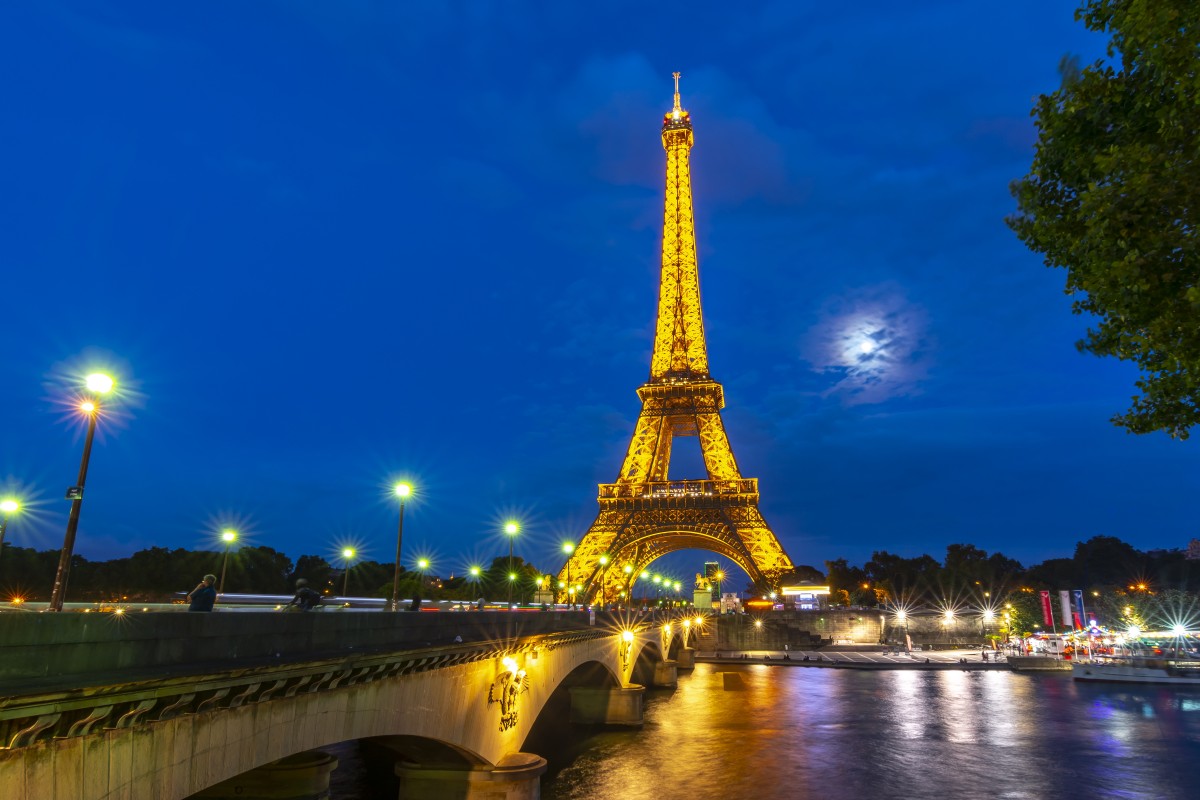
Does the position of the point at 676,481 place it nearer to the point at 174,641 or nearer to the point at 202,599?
the point at 202,599

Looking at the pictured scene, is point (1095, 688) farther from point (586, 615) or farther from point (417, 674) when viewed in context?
point (417, 674)

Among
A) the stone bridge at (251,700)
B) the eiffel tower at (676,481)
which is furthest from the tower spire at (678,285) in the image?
the stone bridge at (251,700)

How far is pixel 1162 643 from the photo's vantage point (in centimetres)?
8688

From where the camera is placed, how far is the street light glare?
11242 millimetres

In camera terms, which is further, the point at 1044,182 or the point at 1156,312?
the point at 1044,182

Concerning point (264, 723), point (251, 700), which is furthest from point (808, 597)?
point (251, 700)

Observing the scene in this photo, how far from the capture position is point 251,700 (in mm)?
10414

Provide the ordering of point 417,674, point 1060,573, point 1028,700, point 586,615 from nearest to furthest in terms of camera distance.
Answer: point 417,674 < point 586,615 < point 1028,700 < point 1060,573

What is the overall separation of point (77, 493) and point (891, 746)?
3848 cm

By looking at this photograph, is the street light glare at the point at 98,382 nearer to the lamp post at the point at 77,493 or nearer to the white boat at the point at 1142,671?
the lamp post at the point at 77,493

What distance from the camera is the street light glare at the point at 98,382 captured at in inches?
443

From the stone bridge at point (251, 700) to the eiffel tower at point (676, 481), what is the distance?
48.6 m

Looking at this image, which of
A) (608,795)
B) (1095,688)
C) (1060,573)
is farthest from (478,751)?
(1060,573)

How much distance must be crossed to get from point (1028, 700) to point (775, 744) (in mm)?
26585
